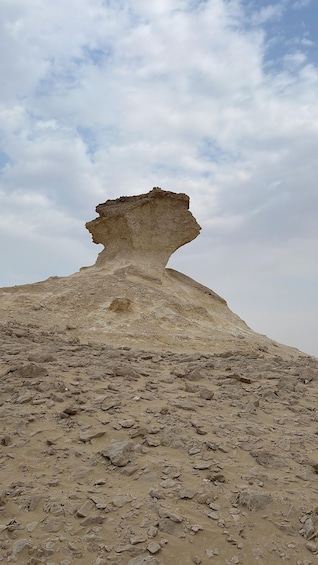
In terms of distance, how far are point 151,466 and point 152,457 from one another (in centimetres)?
18

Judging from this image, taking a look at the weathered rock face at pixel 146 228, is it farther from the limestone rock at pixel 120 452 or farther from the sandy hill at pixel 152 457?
the limestone rock at pixel 120 452

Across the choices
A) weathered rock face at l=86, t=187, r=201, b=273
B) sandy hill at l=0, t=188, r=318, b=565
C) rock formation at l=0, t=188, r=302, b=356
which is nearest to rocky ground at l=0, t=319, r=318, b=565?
sandy hill at l=0, t=188, r=318, b=565

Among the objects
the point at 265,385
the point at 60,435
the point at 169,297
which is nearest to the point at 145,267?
the point at 169,297

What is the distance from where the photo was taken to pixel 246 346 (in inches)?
477

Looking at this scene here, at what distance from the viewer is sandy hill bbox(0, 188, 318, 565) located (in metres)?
3.20

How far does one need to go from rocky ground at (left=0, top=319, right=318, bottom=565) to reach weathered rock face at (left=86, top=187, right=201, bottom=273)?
8.70 meters

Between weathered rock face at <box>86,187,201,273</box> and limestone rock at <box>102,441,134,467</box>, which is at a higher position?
weathered rock face at <box>86,187,201,273</box>

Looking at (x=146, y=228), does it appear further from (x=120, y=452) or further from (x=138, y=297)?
(x=120, y=452)

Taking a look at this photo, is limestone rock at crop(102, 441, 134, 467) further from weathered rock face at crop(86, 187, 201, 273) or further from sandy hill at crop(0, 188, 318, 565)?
weathered rock face at crop(86, 187, 201, 273)

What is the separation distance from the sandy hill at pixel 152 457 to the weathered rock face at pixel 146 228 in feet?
21.3

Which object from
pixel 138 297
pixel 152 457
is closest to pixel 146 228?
pixel 138 297

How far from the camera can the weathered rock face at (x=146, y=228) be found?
50.0 ft

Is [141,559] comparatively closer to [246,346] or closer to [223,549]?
[223,549]

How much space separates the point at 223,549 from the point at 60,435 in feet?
6.40
